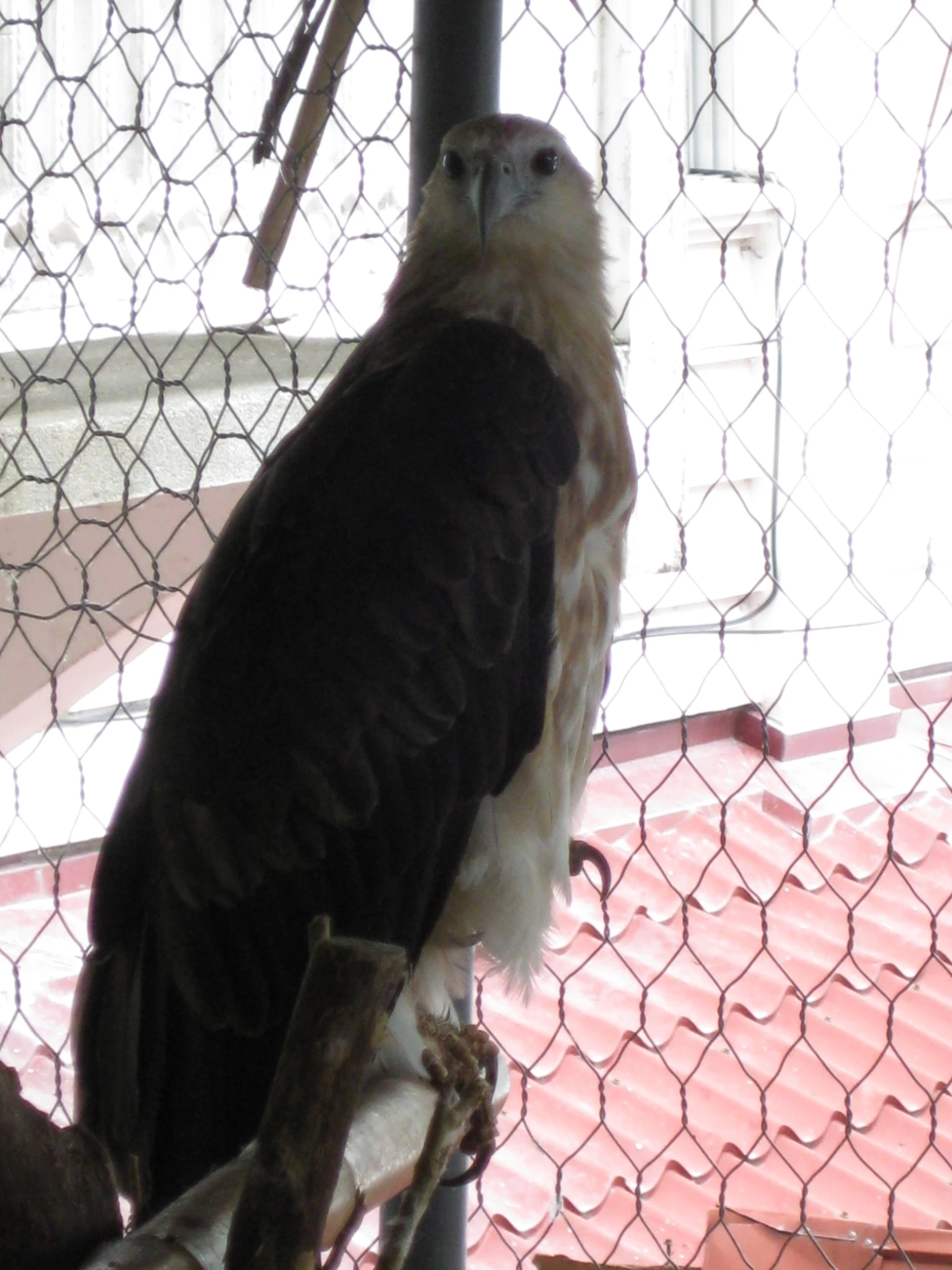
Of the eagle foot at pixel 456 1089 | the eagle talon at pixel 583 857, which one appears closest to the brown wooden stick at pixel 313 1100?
→ the eagle foot at pixel 456 1089

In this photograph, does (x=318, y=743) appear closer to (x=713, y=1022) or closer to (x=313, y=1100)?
(x=313, y=1100)

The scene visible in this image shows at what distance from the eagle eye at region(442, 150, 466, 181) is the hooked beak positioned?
2cm

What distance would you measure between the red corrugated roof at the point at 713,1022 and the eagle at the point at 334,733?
0.71 meters

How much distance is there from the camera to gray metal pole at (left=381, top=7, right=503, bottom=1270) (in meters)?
1.53

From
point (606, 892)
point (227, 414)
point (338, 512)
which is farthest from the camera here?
point (227, 414)

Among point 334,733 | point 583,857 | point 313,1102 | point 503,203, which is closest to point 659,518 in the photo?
point 583,857

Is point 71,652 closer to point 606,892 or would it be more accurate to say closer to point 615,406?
point 606,892

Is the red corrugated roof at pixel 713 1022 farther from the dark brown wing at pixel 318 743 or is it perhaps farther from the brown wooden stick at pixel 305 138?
the brown wooden stick at pixel 305 138

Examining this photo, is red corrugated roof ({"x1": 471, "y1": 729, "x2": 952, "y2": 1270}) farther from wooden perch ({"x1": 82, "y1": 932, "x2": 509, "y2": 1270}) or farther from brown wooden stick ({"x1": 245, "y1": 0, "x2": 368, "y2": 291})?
wooden perch ({"x1": 82, "y1": 932, "x2": 509, "y2": 1270})

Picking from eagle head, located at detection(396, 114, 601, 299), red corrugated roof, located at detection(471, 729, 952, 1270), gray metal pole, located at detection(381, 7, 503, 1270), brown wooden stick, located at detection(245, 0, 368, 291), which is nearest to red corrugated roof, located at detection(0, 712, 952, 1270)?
red corrugated roof, located at detection(471, 729, 952, 1270)

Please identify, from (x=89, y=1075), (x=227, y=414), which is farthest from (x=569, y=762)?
(x=227, y=414)

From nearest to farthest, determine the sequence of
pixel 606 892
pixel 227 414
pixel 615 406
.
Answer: pixel 615 406, pixel 606 892, pixel 227 414

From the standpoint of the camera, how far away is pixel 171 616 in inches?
113

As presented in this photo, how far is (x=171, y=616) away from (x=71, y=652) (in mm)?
313
